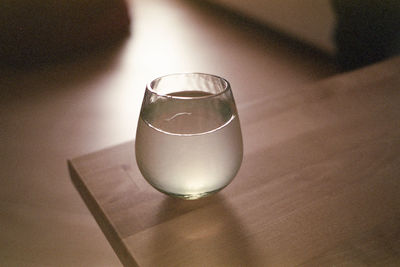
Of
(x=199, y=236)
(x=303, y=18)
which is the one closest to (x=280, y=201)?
(x=199, y=236)

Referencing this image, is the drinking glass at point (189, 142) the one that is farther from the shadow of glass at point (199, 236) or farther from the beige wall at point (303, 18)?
the beige wall at point (303, 18)

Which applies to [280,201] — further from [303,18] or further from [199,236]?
[303,18]

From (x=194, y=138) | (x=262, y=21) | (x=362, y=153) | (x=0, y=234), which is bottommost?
(x=262, y=21)

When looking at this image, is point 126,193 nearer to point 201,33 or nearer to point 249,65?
point 249,65

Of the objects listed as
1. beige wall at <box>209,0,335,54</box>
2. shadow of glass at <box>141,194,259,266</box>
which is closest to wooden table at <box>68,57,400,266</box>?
shadow of glass at <box>141,194,259,266</box>

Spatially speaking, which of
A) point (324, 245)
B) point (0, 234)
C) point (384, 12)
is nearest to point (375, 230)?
point (324, 245)

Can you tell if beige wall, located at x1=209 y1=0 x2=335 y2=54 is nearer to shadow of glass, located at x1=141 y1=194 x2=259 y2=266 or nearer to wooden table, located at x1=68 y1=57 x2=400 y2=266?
wooden table, located at x1=68 y1=57 x2=400 y2=266
